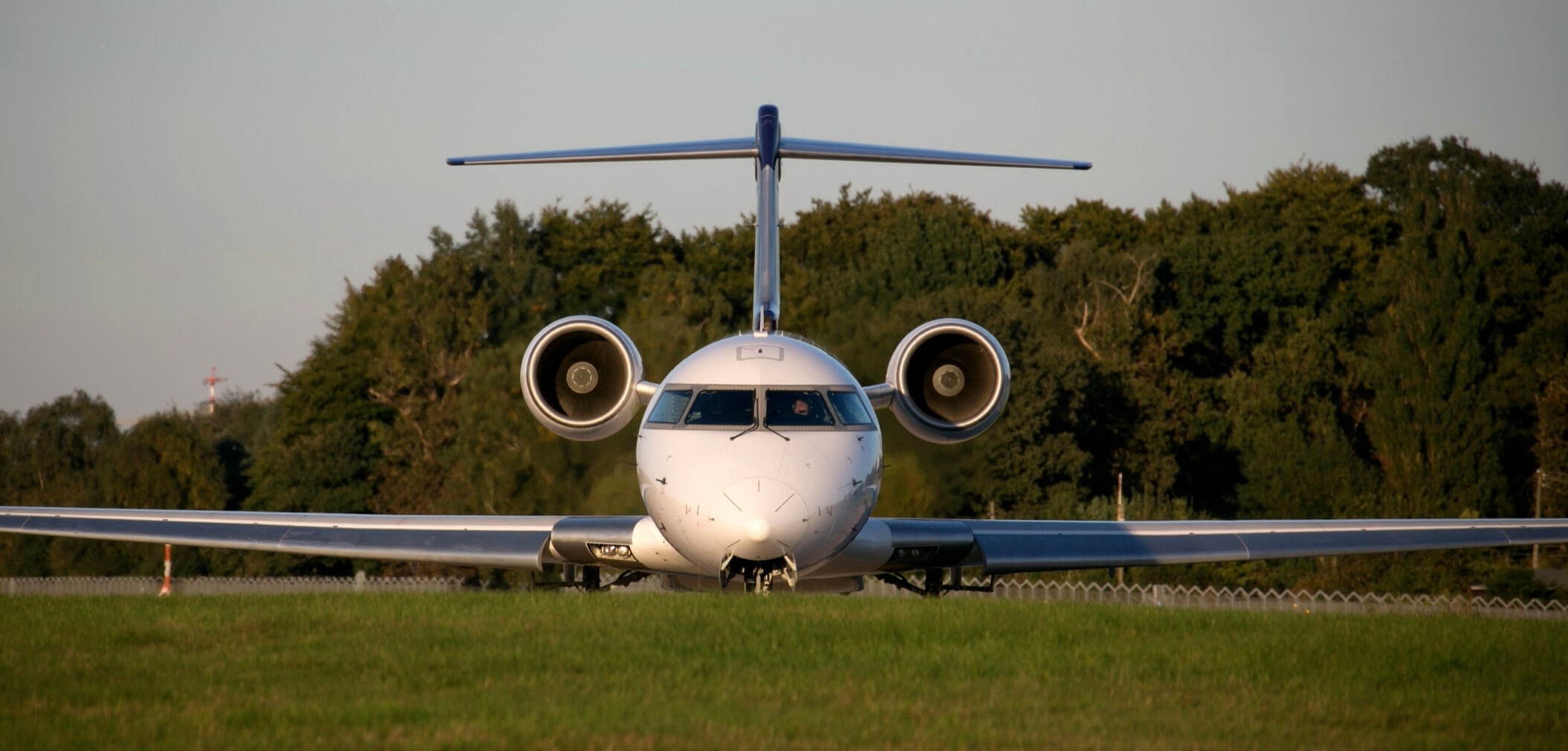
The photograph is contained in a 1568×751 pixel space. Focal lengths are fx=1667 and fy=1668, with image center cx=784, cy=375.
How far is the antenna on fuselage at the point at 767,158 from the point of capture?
1861 cm

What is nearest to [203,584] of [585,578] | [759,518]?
[585,578]

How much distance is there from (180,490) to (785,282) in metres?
24.4

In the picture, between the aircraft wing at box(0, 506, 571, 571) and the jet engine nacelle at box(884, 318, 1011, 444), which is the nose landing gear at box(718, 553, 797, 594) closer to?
the aircraft wing at box(0, 506, 571, 571)

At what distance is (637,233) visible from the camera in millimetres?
59969

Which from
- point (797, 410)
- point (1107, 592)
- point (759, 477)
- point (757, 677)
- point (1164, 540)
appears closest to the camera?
point (757, 677)

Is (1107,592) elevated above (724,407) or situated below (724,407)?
below

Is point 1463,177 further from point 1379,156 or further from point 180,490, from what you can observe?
point 180,490

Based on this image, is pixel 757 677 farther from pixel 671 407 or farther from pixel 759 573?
pixel 671 407

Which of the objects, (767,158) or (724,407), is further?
(767,158)

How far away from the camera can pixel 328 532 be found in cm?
1770

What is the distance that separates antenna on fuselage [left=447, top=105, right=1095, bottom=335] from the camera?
1861cm

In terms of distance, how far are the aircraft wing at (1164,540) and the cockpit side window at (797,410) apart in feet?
7.17

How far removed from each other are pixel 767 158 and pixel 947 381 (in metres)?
4.03

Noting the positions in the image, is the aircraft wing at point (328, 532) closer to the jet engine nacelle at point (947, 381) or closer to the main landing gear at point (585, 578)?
the main landing gear at point (585, 578)
